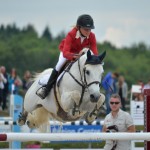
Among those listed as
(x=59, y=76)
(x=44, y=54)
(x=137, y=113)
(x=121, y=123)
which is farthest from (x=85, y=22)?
(x=44, y=54)

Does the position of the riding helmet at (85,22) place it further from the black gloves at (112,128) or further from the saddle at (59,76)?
the black gloves at (112,128)

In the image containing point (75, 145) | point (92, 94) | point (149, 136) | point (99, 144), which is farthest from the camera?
point (75, 145)

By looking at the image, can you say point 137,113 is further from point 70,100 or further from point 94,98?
point 94,98

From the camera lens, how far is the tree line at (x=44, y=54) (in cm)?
6819

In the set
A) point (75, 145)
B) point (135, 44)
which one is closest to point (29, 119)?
point (75, 145)

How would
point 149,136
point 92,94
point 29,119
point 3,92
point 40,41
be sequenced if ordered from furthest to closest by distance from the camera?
point 40,41 < point 3,92 < point 29,119 < point 92,94 < point 149,136

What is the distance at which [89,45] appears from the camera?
10586 mm

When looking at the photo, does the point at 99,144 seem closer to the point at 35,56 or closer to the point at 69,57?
the point at 69,57

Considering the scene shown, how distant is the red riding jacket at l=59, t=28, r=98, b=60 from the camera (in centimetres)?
1033

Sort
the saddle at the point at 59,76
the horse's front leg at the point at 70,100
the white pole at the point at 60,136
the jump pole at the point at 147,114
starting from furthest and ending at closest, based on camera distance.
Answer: the saddle at the point at 59,76
the horse's front leg at the point at 70,100
the jump pole at the point at 147,114
the white pole at the point at 60,136

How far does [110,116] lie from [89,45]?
121 cm

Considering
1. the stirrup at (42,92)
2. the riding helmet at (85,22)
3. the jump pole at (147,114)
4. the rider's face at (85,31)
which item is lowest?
the jump pole at (147,114)

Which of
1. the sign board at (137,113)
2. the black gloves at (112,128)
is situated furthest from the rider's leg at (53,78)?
the sign board at (137,113)

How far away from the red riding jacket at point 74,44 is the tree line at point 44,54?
2049 inches
